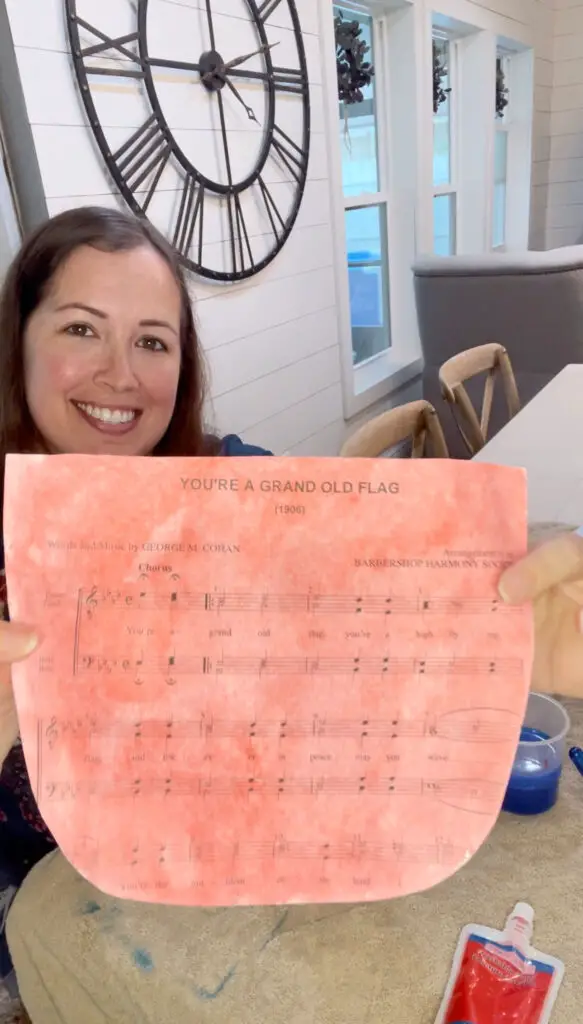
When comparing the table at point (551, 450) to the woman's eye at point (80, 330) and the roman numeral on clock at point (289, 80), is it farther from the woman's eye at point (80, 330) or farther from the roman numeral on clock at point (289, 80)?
the roman numeral on clock at point (289, 80)

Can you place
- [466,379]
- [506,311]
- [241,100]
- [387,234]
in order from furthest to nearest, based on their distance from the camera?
[387,234]
[506,311]
[466,379]
[241,100]

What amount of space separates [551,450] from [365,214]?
1.88 metres

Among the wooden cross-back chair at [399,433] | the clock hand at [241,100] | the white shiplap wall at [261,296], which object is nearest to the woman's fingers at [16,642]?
the wooden cross-back chair at [399,433]

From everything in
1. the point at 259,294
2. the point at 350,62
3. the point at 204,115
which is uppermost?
the point at 350,62

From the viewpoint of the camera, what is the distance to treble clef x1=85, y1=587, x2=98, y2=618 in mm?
428

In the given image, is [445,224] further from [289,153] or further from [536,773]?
[536,773]

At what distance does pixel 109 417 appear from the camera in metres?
0.86

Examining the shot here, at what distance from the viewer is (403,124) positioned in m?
2.84

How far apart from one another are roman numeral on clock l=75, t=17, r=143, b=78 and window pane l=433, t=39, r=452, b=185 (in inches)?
89.4

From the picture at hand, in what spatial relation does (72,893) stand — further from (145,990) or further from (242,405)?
(242,405)

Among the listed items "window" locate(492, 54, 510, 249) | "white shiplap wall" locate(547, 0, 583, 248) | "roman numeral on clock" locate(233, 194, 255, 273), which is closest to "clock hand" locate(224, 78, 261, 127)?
"roman numeral on clock" locate(233, 194, 255, 273)

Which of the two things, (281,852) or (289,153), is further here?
(289,153)

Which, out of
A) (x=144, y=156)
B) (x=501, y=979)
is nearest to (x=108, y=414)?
(x=501, y=979)

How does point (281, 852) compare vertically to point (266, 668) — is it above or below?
below
